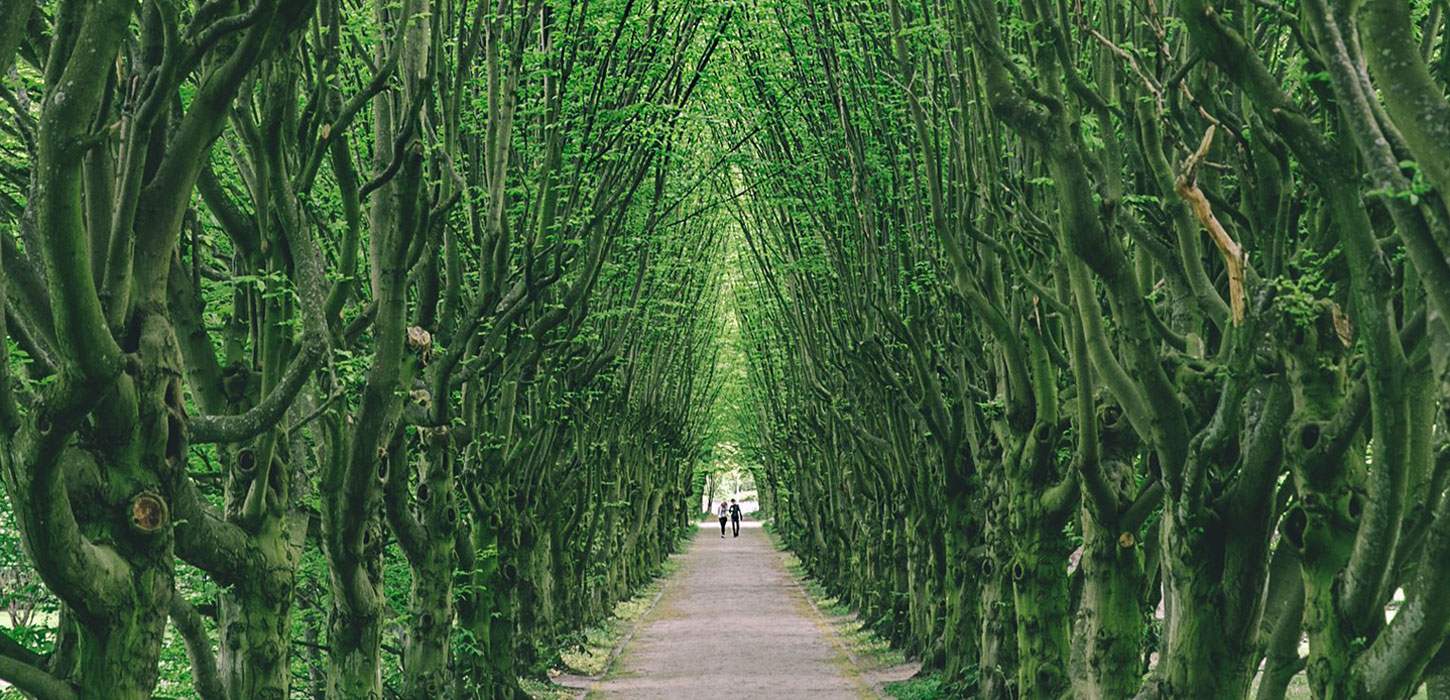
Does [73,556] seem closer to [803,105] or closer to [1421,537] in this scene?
[1421,537]

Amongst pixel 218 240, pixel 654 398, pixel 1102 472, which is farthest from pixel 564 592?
pixel 1102 472

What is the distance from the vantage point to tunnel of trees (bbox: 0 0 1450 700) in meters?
5.31

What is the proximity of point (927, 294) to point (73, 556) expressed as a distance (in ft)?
42.5

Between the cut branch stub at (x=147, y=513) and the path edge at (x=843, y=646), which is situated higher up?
the cut branch stub at (x=147, y=513)

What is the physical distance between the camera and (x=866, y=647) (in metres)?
27.9

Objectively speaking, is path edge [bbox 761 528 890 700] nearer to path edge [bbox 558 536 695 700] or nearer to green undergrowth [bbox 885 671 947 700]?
green undergrowth [bbox 885 671 947 700]

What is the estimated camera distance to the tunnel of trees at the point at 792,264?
17.4 ft

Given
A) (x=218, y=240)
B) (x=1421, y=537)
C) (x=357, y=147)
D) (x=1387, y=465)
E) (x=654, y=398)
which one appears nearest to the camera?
(x=1387, y=465)

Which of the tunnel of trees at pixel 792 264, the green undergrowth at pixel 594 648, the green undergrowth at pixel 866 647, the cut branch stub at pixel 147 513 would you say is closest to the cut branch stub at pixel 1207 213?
the tunnel of trees at pixel 792 264

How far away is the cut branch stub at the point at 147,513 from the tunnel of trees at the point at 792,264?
26mm

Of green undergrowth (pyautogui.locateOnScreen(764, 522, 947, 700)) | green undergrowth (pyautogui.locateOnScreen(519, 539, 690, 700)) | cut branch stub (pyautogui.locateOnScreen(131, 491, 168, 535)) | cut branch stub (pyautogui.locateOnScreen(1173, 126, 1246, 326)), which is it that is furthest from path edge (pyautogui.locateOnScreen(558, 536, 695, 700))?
cut branch stub (pyautogui.locateOnScreen(1173, 126, 1246, 326))

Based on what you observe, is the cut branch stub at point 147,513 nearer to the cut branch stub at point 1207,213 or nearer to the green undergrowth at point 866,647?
the cut branch stub at point 1207,213

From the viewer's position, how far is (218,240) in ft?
45.9

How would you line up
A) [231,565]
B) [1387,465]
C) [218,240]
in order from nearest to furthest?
[1387,465], [231,565], [218,240]
